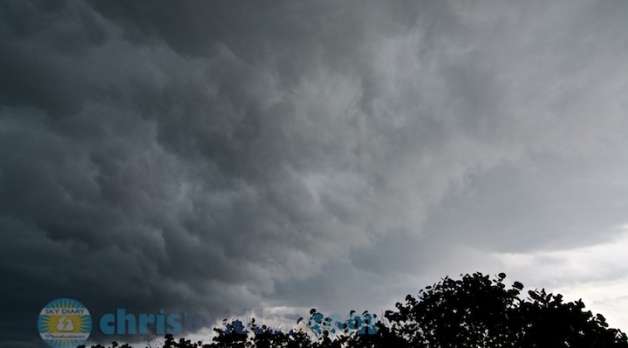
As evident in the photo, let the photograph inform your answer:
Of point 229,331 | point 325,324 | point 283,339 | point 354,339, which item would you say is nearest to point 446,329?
point 354,339

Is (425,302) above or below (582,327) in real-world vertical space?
above

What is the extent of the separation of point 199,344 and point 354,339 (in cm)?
1319

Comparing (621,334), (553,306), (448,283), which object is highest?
(448,283)

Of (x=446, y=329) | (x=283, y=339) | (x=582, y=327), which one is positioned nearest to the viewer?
(x=582, y=327)

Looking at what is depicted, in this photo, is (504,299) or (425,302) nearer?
(504,299)

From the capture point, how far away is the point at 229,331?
3128 cm

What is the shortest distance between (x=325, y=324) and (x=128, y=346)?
1605cm

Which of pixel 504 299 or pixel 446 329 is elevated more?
pixel 504 299

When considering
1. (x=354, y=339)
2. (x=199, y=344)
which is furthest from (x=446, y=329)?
(x=199, y=344)

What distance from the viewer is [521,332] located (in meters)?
24.5

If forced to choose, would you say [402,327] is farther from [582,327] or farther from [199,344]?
[199,344]

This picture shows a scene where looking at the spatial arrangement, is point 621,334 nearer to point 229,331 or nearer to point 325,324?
point 325,324

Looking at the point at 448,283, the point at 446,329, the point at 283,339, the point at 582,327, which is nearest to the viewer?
the point at 582,327

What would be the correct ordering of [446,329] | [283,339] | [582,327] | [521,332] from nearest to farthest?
[582,327]
[521,332]
[446,329]
[283,339]
